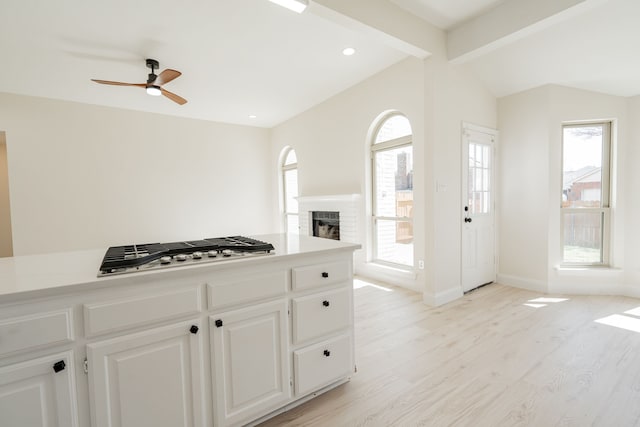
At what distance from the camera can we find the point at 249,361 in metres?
1.41

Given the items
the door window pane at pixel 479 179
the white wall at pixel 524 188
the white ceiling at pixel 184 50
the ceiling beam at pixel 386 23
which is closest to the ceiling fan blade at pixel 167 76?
the white ceiling at pixel 184 50

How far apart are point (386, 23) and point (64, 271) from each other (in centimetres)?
300

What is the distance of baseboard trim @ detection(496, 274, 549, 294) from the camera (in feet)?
11.5

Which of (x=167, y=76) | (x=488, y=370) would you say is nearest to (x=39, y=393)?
(x=488, y=370)

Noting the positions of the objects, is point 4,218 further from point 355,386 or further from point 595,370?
point 595,370

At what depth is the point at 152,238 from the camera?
17.9 feet

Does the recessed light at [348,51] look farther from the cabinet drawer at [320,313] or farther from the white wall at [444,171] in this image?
the cabinet drawer at [320,313]

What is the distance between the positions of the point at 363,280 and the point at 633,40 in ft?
12.3

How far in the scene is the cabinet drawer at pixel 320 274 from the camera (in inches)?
61.7

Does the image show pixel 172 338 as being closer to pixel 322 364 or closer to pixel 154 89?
pixel 322 364

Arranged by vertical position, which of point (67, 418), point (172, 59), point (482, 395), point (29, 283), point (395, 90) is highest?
point (172, 59)

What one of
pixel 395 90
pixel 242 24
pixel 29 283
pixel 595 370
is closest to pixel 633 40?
pixel 395 90

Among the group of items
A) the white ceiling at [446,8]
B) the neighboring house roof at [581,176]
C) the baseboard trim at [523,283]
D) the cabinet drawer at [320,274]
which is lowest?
the baseboard trim at [523,283]

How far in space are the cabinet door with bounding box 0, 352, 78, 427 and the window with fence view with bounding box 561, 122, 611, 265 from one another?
15.4 ft
